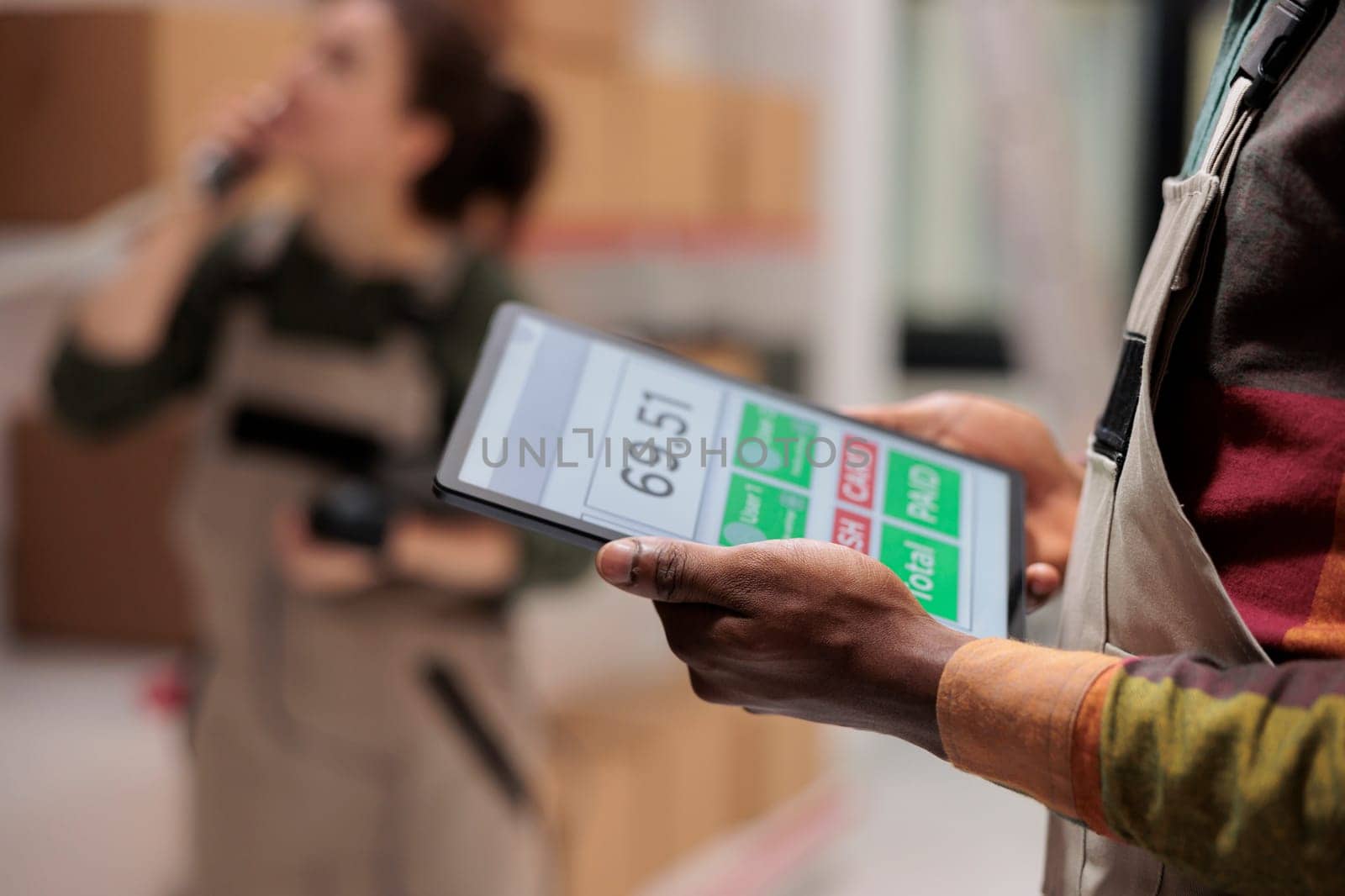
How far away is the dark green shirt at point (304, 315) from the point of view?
1518 mm

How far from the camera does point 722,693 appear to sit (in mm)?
654

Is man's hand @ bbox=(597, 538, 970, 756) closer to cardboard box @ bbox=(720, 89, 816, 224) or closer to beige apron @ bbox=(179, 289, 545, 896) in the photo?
beige apron @ bbox=(179, 289, 545, 896)

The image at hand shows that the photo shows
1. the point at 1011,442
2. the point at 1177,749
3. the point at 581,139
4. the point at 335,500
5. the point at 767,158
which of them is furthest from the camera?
the point at 767,158

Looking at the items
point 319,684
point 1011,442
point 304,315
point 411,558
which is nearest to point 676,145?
point 304,315

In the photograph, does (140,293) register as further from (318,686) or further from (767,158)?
(767,158)

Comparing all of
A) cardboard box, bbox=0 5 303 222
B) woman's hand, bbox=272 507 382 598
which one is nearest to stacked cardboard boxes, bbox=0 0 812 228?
cardboard box, bbox=0 5 303 222

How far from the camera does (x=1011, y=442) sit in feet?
2.84

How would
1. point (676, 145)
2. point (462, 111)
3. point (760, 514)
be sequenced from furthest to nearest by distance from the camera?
point (676, 145) < point (462, 111) < point (760, 514)

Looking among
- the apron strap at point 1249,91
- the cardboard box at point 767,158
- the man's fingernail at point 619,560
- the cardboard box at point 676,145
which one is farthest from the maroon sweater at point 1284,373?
the cardboard box at point 767,158

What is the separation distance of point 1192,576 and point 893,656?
140mm

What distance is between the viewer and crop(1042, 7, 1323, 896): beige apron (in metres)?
0.61

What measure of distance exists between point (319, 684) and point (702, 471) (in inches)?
36.1

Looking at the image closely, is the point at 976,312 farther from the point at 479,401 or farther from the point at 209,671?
the point at 479,401

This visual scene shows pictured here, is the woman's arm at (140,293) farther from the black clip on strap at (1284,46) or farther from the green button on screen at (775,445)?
the black clip on strap at (1284,46)
